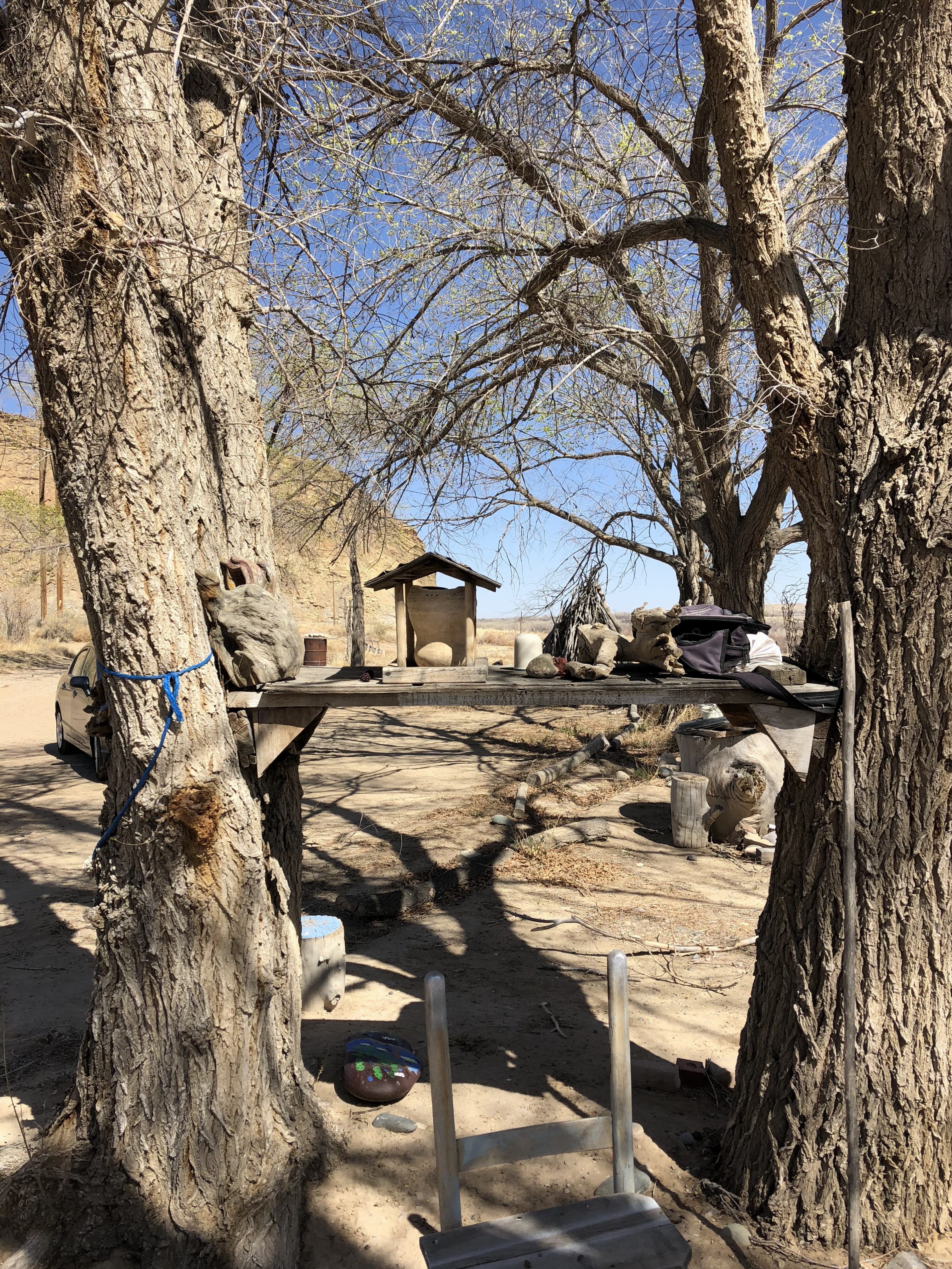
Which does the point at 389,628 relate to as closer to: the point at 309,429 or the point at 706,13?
the point at 309,429

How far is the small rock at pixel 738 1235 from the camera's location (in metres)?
3.18

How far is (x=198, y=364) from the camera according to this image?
145 inches

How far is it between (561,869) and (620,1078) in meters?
4.88

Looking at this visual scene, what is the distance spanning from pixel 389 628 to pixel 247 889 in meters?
35.6

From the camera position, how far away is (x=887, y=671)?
10.2ft

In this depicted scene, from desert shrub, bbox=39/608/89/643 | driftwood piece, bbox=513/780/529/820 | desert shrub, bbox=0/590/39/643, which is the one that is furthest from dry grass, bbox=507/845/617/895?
desert shrub, bbox=39/608/89/643

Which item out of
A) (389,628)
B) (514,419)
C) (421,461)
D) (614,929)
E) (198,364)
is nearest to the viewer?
(198,364)

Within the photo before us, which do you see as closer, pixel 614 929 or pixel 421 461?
pixel 421 461

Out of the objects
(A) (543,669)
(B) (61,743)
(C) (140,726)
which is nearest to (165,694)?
(C) (140,726)

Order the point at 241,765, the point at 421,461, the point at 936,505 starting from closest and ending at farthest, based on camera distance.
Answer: the point at 936,505 < the point at 241,765 < the point at 421,461

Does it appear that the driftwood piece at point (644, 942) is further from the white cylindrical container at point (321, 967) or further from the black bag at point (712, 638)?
the black bag at point (712, 638)

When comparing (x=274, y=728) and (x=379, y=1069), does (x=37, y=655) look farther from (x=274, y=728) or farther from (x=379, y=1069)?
(x=274, y=728)

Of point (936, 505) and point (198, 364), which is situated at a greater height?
point (198, 364)

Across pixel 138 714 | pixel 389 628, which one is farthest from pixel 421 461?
pixel 389 628
